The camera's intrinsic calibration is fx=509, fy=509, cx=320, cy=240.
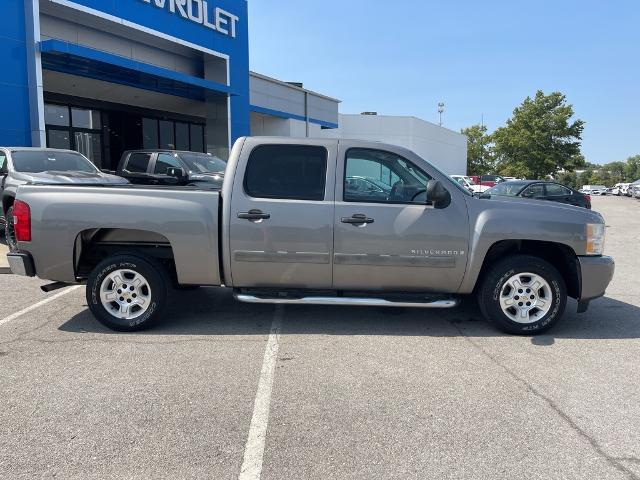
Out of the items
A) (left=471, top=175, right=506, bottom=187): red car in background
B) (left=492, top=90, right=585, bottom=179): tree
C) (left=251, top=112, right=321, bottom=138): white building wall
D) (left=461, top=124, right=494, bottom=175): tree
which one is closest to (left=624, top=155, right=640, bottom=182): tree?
(left=461, top=124, right=494, bottom=175): tree

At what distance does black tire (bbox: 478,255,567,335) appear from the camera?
5.00m

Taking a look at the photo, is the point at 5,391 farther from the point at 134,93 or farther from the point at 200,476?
the point at 134,93

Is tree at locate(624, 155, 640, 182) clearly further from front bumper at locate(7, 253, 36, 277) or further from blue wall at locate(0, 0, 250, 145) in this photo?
front bumper at locate(7, 253, 36, 277)

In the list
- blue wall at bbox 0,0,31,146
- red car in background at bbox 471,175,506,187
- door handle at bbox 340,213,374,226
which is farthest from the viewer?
red car in background at bbox 471,175,506,187

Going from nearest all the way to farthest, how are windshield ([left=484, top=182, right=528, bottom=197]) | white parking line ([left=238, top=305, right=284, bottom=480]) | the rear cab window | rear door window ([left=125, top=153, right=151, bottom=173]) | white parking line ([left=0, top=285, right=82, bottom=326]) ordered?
1. white parking line ([left=238, top=305, right=284, bottom=480])
2. white parking line ([left=0, top=285, right=82, bottom=326])
3. rear door window ([left=125, top=153, right=151, bottom=173])
4. windshield ([left=484, top=182, right=528, bottom=197])
5. the rear cab window

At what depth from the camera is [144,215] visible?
4953mm

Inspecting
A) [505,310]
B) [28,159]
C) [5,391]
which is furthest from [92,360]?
[28,159]

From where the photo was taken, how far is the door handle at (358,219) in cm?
490

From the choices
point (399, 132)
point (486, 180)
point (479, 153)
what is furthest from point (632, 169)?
point (486, 180)

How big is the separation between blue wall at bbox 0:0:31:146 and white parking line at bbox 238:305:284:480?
12.9 metres

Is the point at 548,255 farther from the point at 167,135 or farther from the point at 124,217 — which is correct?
the point at 167,135

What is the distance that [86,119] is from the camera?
2189 cm

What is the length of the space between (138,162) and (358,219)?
348 inches

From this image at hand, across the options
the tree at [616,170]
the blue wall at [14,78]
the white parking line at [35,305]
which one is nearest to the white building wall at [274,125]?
the blue wall at [14,78]
